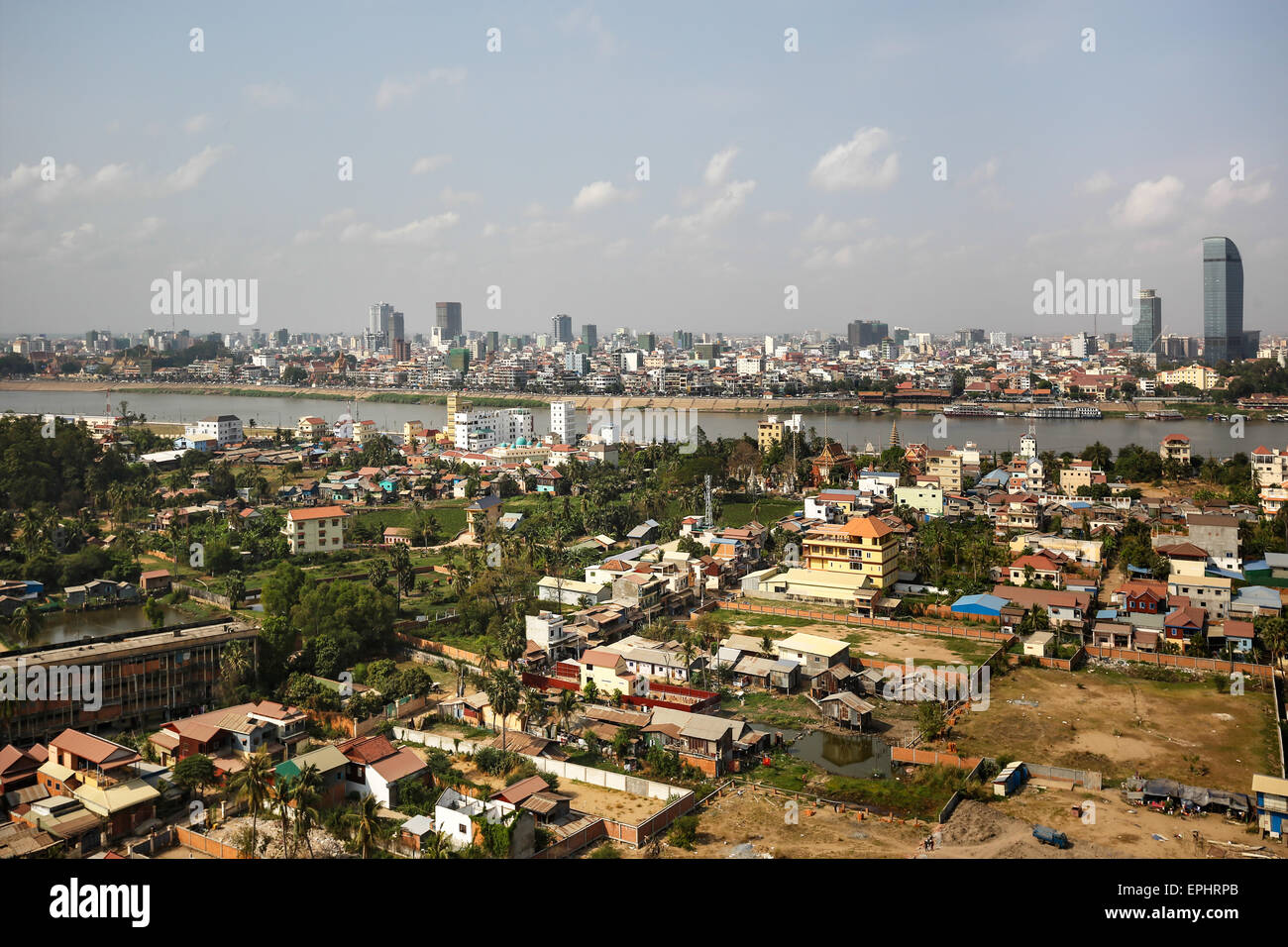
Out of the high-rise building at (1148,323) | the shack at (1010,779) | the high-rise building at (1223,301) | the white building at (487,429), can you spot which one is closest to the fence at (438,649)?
the shack at (1010,779)

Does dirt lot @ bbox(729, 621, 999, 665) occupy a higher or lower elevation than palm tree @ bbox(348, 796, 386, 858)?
lower

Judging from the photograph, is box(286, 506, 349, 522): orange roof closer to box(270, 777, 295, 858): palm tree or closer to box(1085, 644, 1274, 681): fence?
box(270, 777, 295, 858): palm tree

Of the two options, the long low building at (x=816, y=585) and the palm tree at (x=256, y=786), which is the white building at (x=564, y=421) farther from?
the palm tree at (x=256, y=786)

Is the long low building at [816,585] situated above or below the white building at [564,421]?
below

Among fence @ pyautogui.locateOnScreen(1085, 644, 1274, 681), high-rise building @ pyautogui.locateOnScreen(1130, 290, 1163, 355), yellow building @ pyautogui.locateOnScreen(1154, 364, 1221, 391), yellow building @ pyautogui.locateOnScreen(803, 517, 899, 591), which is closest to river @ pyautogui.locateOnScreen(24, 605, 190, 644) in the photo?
yellow building @ pyautogui.locateOnScreen(803, 517, 899, 591)

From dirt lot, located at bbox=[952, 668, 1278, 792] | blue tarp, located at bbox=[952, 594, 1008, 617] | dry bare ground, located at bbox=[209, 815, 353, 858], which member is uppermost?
blue tarp, located at bbox=[952, 594, 1008, 617]
